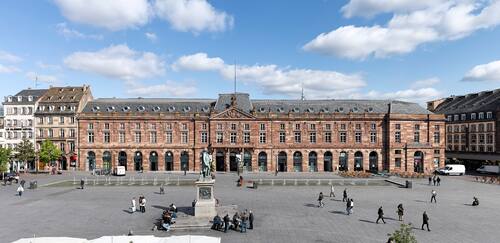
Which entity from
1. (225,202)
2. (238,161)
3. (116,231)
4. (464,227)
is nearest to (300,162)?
(238,161)

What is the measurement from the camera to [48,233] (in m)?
26.4

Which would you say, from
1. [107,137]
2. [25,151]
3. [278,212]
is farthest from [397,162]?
[25,151]

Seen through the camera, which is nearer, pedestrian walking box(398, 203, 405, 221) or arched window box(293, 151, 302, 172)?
pedestrian walking box(398, 203, 405, 221)

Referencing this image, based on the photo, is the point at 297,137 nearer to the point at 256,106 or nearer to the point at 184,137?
the point at 256,106

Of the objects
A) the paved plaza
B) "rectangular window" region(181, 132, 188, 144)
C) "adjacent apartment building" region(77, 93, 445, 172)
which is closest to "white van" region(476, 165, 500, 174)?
"adjacent apartment building" region(77, 93, 445, 172)

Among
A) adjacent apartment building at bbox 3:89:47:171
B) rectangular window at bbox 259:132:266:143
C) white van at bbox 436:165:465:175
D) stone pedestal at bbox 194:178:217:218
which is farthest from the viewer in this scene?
adjacent apartment building at bbox 3:89:47:171

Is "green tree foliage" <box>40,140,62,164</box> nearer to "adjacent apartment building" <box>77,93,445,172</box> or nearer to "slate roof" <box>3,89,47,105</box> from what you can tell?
"adjacent apartment building" <box>77,93,445,172</box>

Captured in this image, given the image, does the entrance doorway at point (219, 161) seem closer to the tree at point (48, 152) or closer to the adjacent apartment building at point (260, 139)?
the adjacent apartment building at point (260, 139)

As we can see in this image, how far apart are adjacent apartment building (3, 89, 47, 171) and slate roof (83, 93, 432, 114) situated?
37.4ft

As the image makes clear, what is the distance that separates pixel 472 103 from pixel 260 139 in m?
57.8

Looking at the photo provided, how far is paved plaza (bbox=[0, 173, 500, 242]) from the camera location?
87.6ft

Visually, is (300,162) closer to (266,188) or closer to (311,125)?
(311,125)

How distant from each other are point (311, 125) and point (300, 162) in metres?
8.40

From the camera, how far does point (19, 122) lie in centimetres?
8012
